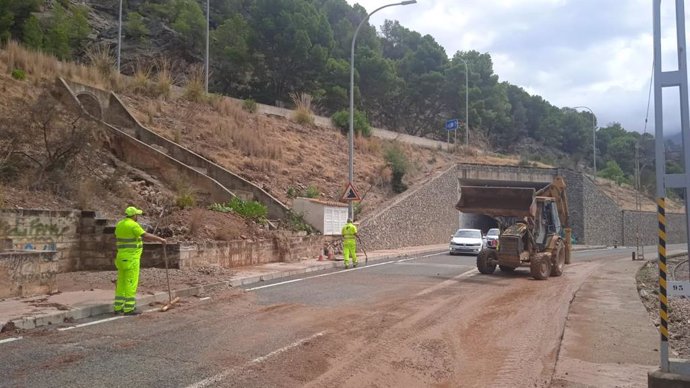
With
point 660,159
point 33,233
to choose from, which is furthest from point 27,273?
point 660,159

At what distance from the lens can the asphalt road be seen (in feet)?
19.6

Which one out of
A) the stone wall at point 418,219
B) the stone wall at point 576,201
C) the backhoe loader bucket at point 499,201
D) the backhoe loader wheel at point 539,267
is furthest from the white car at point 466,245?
the stone wall at point 576,201

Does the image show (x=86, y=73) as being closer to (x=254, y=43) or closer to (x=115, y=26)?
(x=254, y=43)

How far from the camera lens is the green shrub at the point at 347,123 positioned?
125 ft

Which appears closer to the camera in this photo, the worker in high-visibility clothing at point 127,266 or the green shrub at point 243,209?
the worker in high-visibility clothing at point 127,266

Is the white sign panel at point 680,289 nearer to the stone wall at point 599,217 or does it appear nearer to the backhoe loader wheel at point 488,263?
the backhoe loader wheel at point 488,263

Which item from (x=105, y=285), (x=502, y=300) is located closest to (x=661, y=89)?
(x=502, y=300)

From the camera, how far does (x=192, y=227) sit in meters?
16.2

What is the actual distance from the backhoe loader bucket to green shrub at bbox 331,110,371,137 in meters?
21.3

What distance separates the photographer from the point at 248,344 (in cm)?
740

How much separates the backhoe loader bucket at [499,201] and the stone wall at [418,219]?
10.4 m

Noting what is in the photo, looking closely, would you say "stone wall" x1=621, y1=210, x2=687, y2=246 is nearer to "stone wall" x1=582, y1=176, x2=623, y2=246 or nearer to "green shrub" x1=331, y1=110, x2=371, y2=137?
"stone wall" x1=582, y1=176, x2=623, y2=246

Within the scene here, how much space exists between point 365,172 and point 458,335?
25.9 m

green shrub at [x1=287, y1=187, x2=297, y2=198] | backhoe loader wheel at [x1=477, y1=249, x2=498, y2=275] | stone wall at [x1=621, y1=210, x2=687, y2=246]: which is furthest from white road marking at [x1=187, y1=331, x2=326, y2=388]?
stone wall at [x1=621, y1=210, x2=687, y2=246]
